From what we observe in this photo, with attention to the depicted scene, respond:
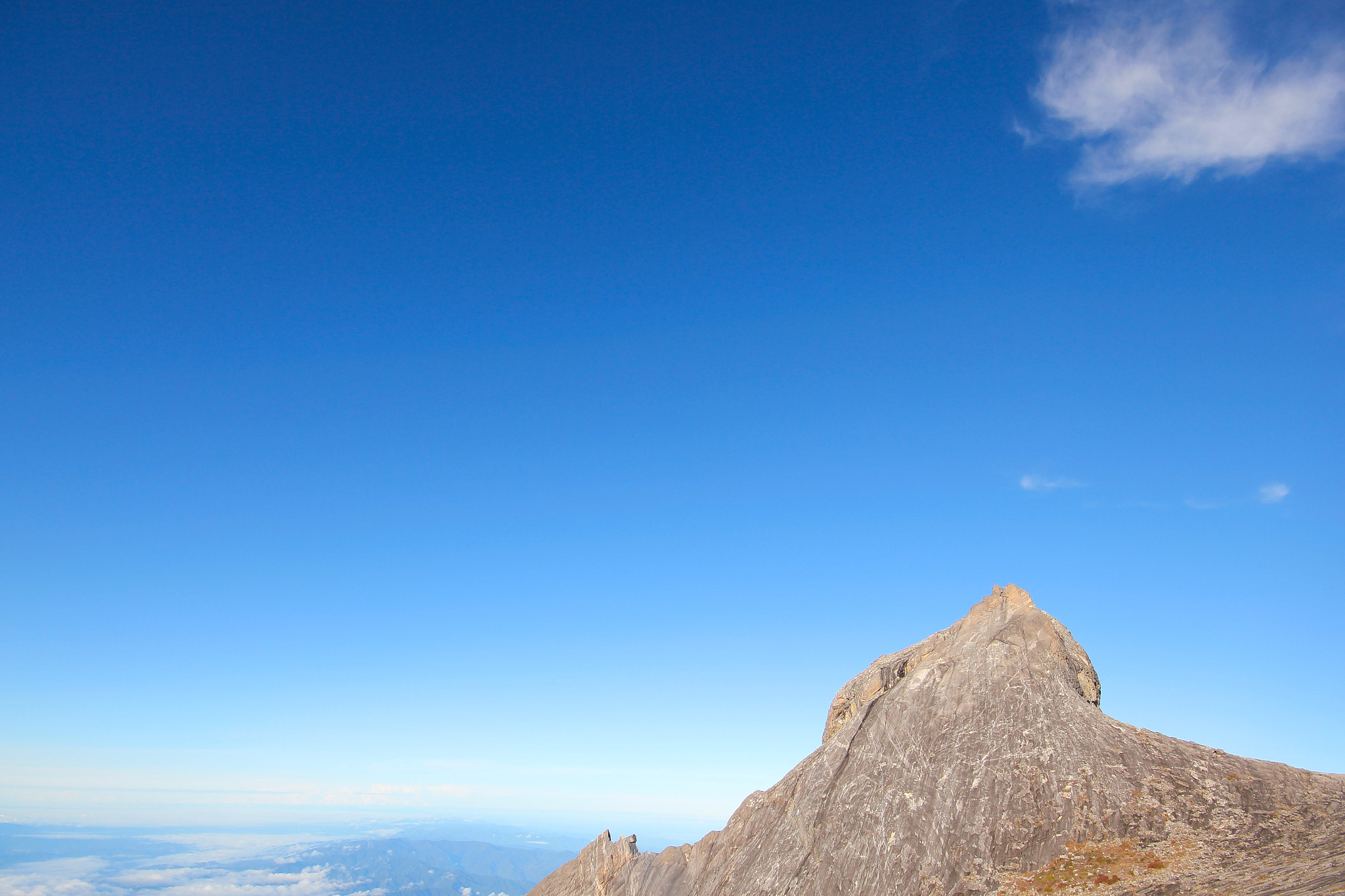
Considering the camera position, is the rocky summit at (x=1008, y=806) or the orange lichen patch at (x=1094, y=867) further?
the rocky summit at (x=1008, y=806)

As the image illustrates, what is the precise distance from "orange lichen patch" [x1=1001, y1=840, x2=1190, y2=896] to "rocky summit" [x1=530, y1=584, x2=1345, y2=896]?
0.10 metres

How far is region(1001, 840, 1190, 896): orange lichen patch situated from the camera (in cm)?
3769

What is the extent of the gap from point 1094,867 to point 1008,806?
534cm

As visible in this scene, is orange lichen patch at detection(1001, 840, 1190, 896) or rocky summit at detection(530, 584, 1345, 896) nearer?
orange lichen patch at detection(1001, 840, 1190, 896)

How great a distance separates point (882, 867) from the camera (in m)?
43.1

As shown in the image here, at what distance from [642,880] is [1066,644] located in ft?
130

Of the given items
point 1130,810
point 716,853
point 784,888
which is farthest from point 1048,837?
point 716,853

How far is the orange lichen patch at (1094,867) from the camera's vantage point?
124 ft

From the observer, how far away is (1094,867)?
3866cm

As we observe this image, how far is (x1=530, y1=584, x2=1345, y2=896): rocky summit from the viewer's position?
Result: 3816cm

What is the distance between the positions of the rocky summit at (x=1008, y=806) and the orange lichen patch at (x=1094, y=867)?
10 centimetres

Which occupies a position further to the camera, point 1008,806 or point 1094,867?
point 1008,806

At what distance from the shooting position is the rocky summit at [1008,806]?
3816 centimetres

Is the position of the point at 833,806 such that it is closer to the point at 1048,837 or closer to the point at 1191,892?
the point at 1048,837
